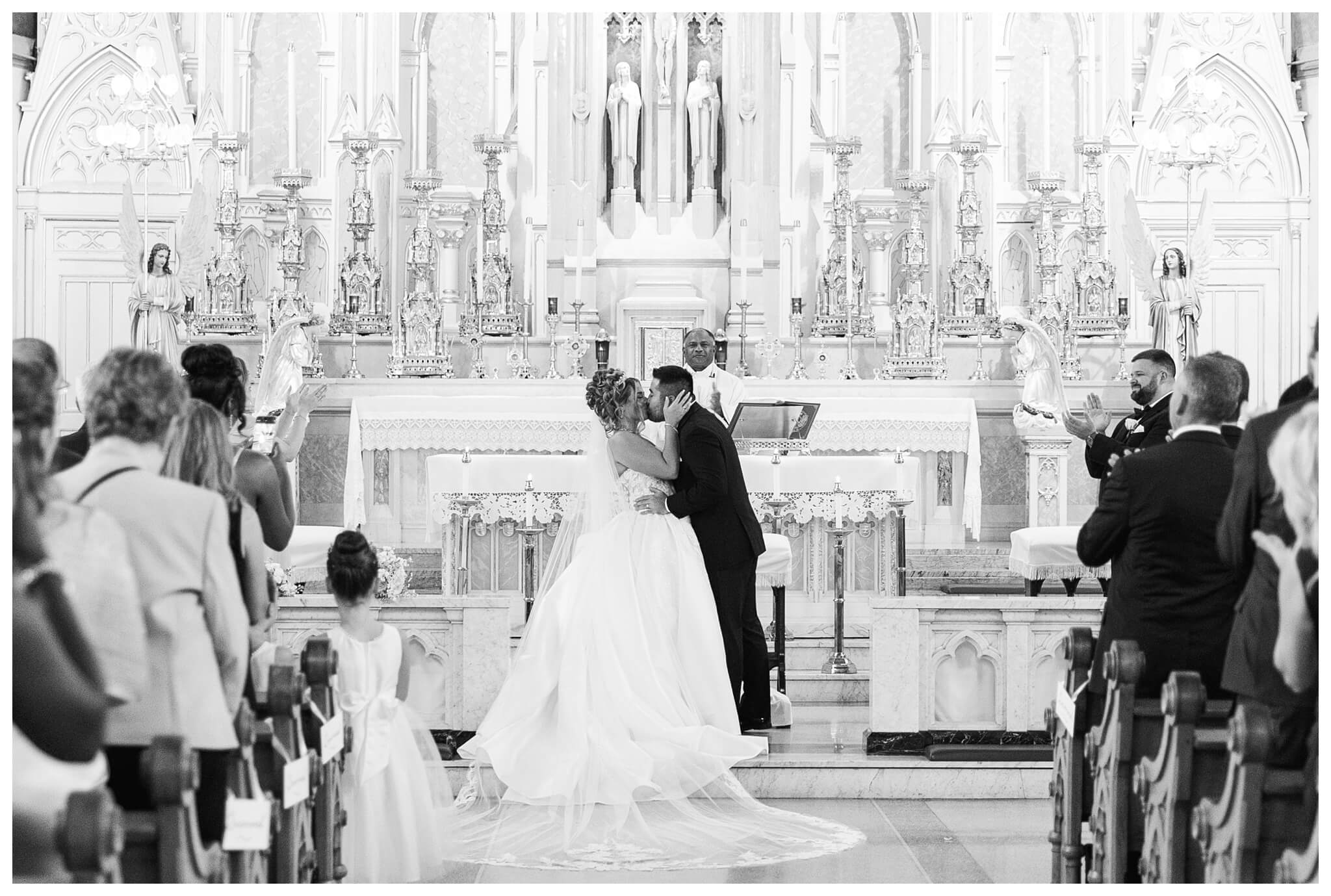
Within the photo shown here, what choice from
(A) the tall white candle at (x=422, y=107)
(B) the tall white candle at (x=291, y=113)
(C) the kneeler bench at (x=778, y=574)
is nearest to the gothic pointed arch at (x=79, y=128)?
(B) the tall white candle at (x=291, y=113)

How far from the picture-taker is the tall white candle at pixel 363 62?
1280cm

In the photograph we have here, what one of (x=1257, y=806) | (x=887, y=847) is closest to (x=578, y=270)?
(x=887, y=847)

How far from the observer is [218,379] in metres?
4.54

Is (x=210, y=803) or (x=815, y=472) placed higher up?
(x=815, y=472)

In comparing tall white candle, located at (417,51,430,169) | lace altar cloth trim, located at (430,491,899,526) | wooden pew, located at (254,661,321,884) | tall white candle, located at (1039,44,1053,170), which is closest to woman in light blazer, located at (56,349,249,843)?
wooden pew, located at (254,661,321,884)

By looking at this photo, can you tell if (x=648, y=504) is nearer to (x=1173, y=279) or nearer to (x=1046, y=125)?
(x=1173, y=279)

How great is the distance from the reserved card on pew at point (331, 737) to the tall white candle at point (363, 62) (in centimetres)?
891

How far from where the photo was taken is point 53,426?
2.75m

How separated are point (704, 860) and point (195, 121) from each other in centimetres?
935

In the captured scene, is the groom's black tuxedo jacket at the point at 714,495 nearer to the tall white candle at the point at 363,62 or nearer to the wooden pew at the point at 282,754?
the wooden pew at the point at 282,754

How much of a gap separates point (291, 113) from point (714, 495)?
7.38 metres

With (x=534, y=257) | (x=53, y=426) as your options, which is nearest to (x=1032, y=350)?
(x=534, y=257)
